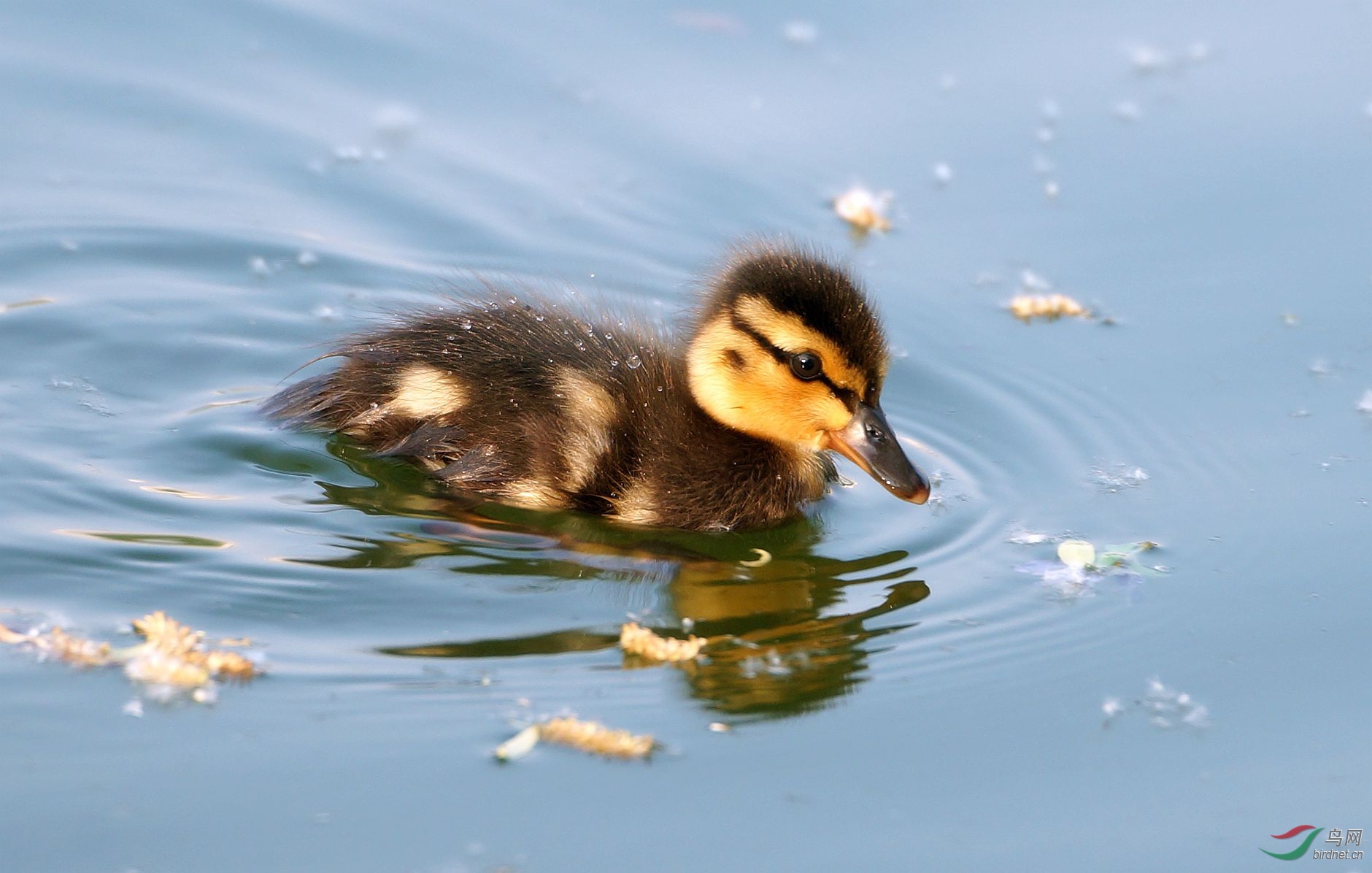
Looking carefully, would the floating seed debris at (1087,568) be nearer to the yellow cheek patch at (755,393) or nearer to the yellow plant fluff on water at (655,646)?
the yellow cheek patch at (755,393)

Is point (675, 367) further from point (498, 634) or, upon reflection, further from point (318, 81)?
point (318, 81)

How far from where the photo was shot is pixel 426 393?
14.7 ft

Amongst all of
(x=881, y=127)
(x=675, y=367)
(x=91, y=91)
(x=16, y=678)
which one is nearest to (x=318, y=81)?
(x=91, y=91)

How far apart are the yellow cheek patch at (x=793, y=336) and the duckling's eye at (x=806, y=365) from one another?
0.6 inches

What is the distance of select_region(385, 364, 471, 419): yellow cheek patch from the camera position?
4445mm

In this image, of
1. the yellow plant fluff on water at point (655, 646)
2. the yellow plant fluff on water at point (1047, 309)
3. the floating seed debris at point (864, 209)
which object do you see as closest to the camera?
the yellow plant fluff on water at point (655, 646)

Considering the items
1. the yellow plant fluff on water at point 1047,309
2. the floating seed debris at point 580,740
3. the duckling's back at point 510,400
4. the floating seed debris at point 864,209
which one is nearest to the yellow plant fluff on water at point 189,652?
the floating seed debris at point 580,740

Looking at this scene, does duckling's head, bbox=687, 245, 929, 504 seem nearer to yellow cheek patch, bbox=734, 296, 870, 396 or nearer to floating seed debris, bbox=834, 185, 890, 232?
yellow cheek patch, bbox=734, 296, 870, 396

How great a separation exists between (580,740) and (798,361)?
147 centimetres

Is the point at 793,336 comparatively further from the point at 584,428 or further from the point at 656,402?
the point at 584,428

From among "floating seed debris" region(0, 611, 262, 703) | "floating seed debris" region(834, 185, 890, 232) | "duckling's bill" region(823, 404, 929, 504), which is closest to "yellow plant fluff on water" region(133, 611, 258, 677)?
"floating seed debris" region(0, 611, 262, 703)

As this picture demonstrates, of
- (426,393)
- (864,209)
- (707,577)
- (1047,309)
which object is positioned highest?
(864,209)

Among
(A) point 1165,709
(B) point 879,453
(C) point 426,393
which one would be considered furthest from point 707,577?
(A) point 1165,709

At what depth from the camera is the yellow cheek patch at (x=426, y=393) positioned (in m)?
4.45
